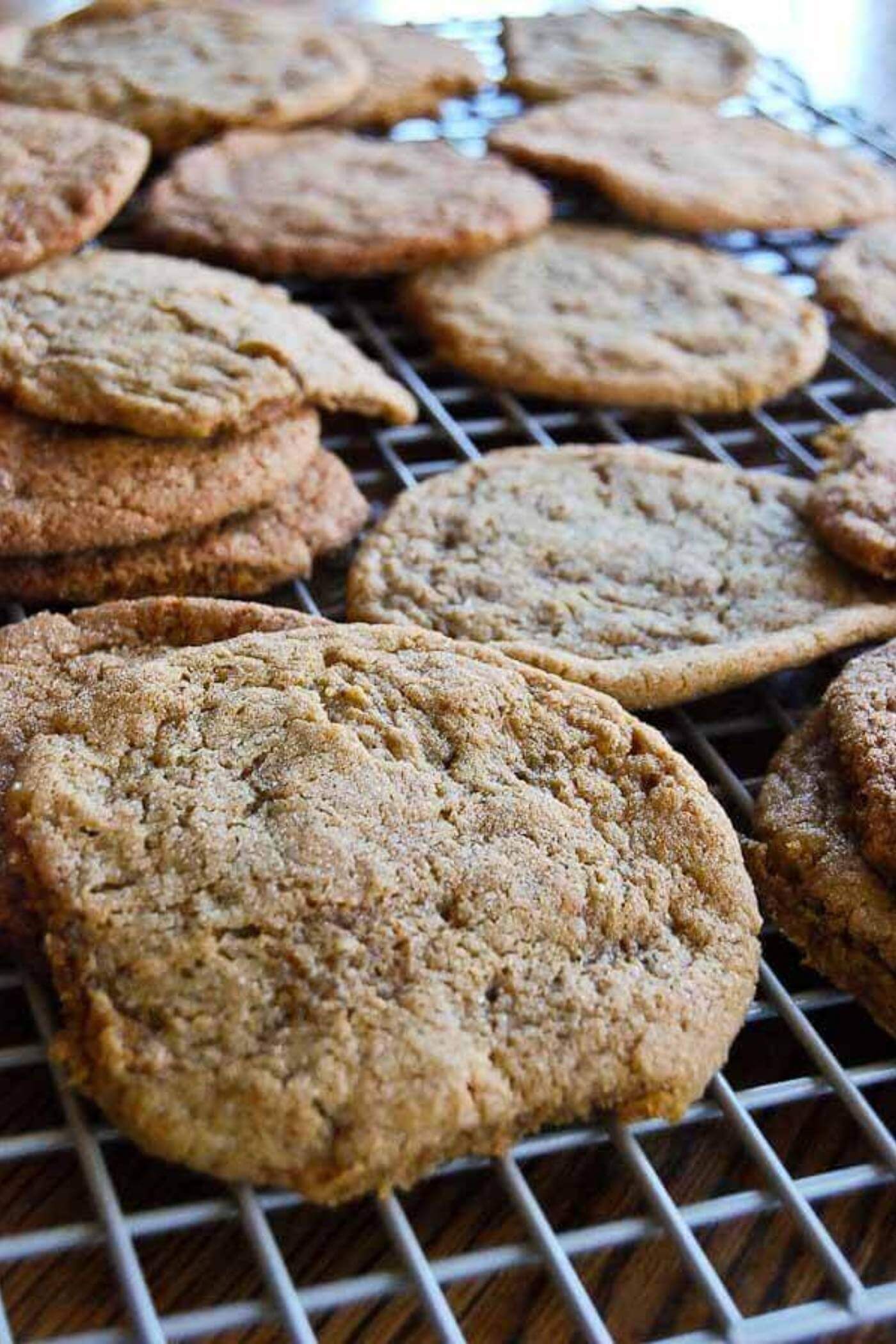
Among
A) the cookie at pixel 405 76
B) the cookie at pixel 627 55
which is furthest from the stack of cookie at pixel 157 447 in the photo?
the cookie at pixel 627 55

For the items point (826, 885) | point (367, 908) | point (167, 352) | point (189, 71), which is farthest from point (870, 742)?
point (189, 71)

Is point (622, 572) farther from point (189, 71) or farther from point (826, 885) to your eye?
point (189, 71)

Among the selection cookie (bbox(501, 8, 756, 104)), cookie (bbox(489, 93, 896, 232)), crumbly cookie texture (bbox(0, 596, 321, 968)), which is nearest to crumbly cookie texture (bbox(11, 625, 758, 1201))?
crumbly cookie texture (bbox(0, 596, 321, 968))

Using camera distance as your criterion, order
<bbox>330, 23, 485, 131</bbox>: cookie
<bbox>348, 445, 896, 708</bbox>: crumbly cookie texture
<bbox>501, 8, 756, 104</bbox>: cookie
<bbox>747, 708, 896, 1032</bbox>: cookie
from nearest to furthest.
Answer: <bbox>747, 708, 896, 1032</bbox>: cookie
<bbox>348, 445, 896, 708</bbox>: crumbly cookie texture
<bbox>330, 23, 485, 131</bbox>: cookie
<bbox>501, 8, 756, 104</bbox>: cookie

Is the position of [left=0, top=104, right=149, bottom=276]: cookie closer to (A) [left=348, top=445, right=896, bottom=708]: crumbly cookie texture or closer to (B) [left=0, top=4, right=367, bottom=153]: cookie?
(B) [left=0, top=4, right=367, bottom=153]: cookie

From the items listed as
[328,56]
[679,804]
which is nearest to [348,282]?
[328,56]

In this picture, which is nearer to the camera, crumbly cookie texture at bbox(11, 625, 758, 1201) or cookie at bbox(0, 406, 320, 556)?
crumbly cookie texture at bbox(11, 625, 758, 1201)

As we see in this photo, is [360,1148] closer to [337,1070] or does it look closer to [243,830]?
[337,1070]
